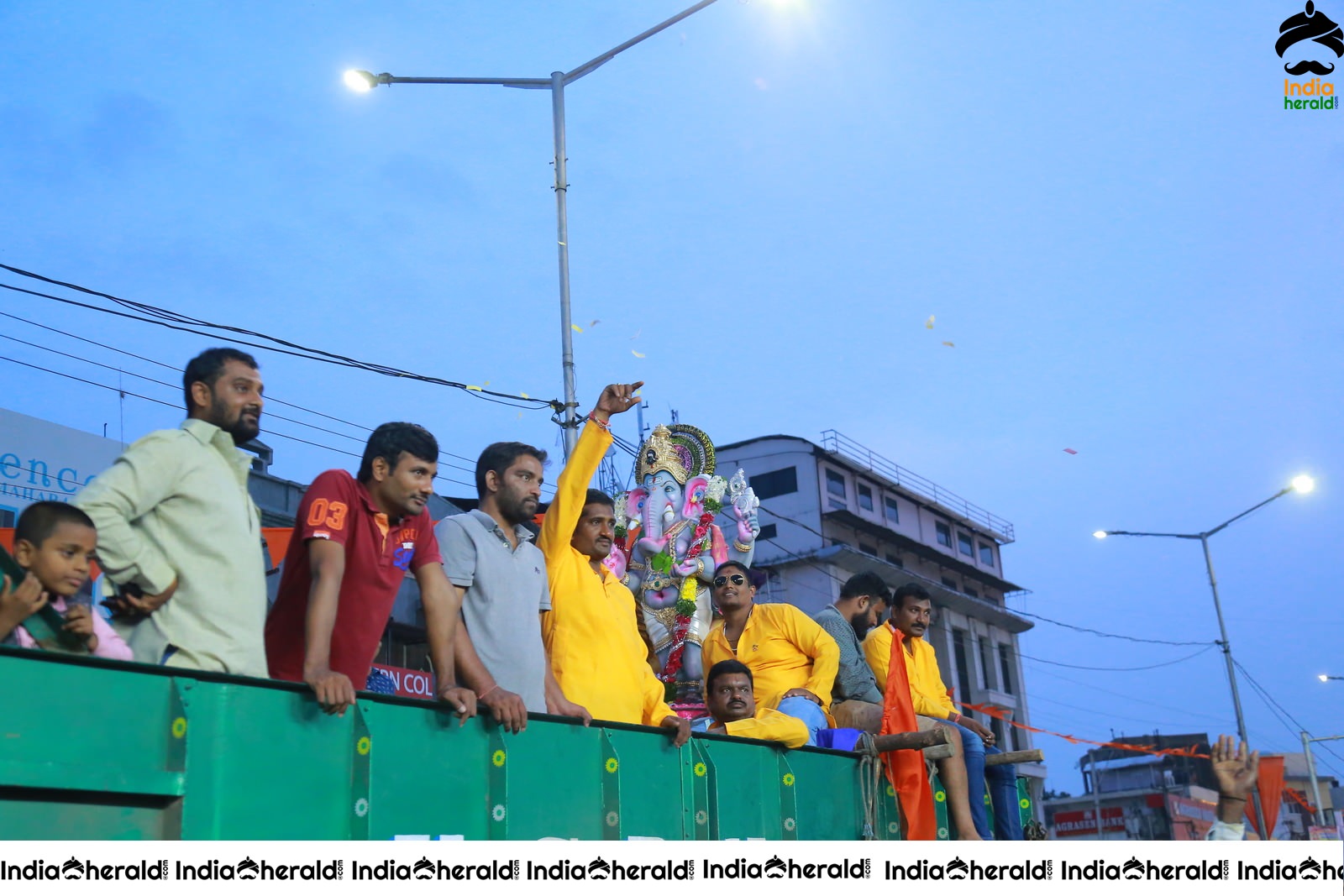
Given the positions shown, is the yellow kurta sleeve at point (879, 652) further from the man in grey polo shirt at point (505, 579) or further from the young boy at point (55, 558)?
the young boy at point (55, 558)

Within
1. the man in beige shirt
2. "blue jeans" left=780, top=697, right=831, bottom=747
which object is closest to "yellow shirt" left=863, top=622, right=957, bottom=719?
"blue jeans" left=780, top=697, right=831, bottom=747

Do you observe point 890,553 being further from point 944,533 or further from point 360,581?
point 360,581

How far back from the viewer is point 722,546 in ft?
40.6

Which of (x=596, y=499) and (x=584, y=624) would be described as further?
(x=596, y=499)

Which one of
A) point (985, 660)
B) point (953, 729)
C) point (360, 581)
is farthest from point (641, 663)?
point (985, 660)

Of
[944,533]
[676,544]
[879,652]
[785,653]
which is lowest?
[785,653]

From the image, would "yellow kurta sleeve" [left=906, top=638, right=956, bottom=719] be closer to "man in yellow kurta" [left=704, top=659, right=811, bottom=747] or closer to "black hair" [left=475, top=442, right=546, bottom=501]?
"man in yellow kurta" [left=704, top=659, right=811, bottom=747]

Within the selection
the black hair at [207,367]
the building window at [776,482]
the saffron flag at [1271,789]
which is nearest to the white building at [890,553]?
the building window at [776,482]

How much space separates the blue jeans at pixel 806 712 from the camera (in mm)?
6930

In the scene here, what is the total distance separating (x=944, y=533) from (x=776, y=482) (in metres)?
9.97

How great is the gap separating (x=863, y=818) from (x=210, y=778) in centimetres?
389

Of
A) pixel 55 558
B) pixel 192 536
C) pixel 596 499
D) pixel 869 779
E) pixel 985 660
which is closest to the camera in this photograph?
pixel 55 558

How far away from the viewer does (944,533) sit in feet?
163

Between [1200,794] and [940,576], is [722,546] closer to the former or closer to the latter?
[940,576]
